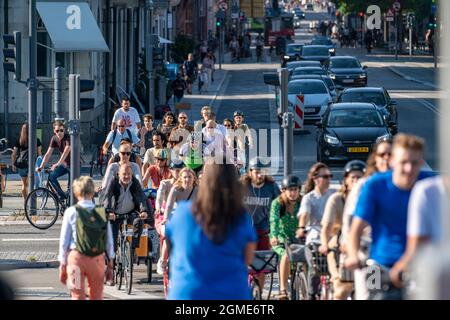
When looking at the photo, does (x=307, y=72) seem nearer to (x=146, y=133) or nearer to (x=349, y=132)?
(x=349, y=132)

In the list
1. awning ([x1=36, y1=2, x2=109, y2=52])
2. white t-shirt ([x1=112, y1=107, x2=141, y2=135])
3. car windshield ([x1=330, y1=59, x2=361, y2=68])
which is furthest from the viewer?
car windshield ([x1=330, y1=59, x2=361, y2=68])

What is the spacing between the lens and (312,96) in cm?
4228

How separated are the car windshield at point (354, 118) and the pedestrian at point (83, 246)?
19973mm

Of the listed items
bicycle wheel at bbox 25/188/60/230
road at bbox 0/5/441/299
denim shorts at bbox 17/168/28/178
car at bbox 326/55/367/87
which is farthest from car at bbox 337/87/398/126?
bicycle wheel at bbox 25/188/60/230

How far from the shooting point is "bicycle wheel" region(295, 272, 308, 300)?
13.8 metres

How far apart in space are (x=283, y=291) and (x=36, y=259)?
20.0 feet

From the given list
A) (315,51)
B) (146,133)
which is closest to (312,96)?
(146,133)

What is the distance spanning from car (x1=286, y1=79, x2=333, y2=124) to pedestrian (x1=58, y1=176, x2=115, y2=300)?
2834 cm

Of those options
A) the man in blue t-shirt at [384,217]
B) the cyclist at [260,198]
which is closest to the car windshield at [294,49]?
the cyclist at [260,198]

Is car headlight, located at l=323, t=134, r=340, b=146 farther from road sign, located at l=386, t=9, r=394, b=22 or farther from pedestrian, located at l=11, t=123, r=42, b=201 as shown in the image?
road sign, located at l=386, t=9, r=394, b=22

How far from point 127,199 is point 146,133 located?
9.74 meters

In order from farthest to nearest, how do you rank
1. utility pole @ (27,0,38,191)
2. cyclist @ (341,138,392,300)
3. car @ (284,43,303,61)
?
1. car @ (284,43,303,61)
2. utility pole @ (27,0,38,191)
3. cyclist @ (341,138,392,300)
